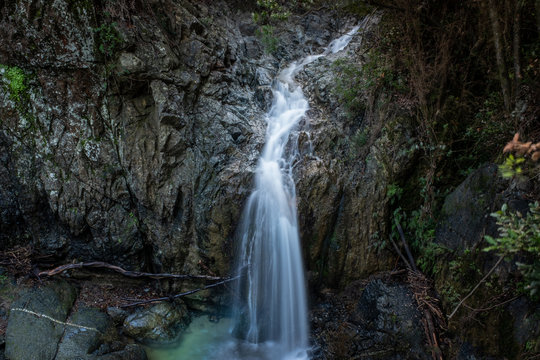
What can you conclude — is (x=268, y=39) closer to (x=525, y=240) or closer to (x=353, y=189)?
(x=353, y=189)

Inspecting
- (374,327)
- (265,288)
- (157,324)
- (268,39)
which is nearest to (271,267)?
(265,288)

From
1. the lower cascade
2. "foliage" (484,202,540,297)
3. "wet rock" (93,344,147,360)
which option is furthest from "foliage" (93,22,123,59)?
"foliage" (484,202,540,297)

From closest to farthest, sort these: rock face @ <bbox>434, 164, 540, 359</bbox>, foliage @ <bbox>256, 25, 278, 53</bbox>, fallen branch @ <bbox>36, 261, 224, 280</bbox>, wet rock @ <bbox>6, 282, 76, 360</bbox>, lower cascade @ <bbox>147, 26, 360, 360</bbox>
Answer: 1. rock face @ <bbox>434, 164, 540, 359</bbox>
2. wet rock @ <bbox>6, 282, 76, 360</bbox>
3. lower cascade @ <bbox>147, 26, 360, 360</bbox>
4. fallen branch @ <bbox>36, 261, 224, 280</bbox>
5. foliage @ <bbox>256, 25, 278, 53</bbox>

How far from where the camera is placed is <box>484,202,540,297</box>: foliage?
2705 millimetres

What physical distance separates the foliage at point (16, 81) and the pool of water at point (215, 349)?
Answer: 222 inches

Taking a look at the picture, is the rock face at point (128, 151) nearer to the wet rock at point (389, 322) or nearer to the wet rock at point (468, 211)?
the wet rock at point (389, 322)

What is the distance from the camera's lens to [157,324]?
5512 mm

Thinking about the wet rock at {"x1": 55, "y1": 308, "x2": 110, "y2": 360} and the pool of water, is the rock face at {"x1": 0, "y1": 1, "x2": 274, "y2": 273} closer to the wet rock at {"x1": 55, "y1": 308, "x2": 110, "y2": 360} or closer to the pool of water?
the wet rock at {"x1": 55, "y1": 308, "x2": 110, "y2": 360}

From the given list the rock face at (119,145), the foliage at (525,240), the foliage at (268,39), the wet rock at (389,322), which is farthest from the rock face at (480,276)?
the foliage at (268,39)

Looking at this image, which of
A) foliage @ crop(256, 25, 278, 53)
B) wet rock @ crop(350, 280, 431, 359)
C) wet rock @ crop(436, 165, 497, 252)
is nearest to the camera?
wet rock @ crop(436, 165, 497, 252)

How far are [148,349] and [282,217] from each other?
11.7 ft

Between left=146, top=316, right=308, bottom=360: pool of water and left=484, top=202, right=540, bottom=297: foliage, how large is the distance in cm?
352

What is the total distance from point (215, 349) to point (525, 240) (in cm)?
524

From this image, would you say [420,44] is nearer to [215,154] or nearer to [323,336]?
[215,154]
